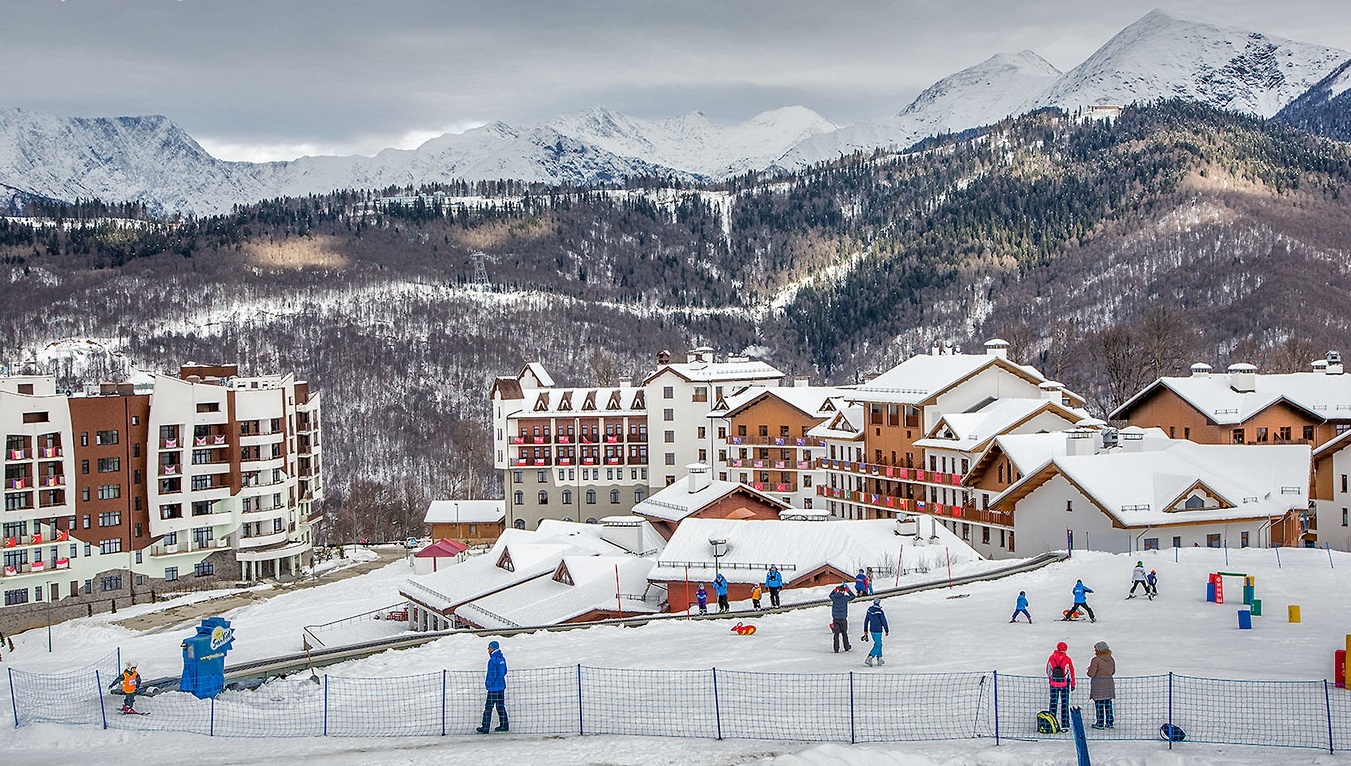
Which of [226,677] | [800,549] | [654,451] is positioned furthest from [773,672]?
[654,451]

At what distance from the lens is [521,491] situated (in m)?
112

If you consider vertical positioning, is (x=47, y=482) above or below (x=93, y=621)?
above

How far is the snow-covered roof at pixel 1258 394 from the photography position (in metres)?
74.2

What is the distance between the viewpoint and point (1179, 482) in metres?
55.3

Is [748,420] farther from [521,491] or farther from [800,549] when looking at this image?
[800,549]

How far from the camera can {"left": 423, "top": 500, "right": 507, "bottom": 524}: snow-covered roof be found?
114125 mm

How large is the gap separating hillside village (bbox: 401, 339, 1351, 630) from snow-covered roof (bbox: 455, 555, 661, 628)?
0.45 ft

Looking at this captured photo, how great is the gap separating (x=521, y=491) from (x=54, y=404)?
3825cm

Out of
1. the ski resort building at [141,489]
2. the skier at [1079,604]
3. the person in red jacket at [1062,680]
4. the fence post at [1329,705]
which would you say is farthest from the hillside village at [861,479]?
the fence post at [1329,705]

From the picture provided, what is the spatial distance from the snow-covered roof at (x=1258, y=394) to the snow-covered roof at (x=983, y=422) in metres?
8.32

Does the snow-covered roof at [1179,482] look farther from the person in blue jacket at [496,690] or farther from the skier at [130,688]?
the skier at [130,688]

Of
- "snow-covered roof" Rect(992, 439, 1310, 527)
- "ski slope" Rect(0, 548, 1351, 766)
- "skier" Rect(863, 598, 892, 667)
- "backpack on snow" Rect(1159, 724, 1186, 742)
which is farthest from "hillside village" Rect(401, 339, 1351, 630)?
"backpack on snow" Rect(1159, 724, 1186, 742)

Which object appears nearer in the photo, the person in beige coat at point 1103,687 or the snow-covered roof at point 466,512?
the person in beige coat at point 1103,687

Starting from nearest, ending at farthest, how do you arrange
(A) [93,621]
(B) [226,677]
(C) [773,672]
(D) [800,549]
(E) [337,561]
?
(C) [773,672], (B) [226,677], (D) [800,549], (A) [93,621], (E) [337,561]
